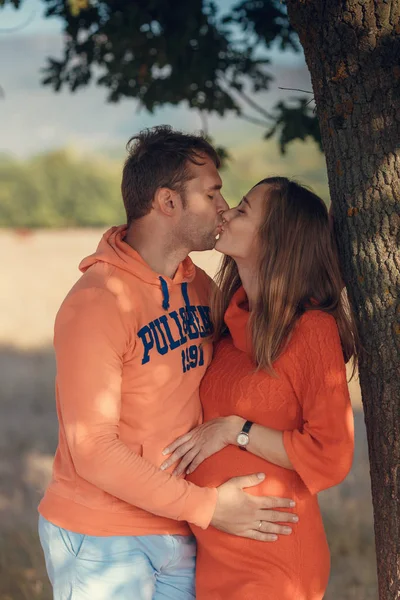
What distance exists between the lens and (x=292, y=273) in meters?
2.58

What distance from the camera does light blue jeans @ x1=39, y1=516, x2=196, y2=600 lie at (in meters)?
2.47

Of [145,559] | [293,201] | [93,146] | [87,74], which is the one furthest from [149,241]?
[93,146]

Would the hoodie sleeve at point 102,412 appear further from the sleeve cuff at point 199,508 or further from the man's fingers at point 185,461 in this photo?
the man's fingers at point 185,461

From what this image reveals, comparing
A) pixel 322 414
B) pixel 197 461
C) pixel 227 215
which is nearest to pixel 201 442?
pixel 197 461

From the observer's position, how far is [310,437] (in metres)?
2.38

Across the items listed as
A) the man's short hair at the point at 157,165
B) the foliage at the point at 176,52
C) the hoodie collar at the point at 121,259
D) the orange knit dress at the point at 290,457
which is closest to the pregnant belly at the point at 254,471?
the orange knit dress at the point at 290,457

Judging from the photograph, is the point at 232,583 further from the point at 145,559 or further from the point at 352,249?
the point at 352,249

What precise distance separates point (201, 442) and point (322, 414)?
413 millimetres

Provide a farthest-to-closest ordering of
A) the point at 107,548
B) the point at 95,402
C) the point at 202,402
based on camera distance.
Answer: the point at 202,402
the point at 107,548
the point at 95,402

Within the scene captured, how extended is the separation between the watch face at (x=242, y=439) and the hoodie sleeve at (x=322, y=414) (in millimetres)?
117

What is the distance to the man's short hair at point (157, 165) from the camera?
8.85 ft

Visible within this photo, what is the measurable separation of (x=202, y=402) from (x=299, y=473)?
1.39 feet

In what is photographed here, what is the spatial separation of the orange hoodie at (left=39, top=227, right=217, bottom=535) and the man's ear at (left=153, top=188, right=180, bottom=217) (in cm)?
17

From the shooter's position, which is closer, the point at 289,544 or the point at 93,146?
the point at 289,544
